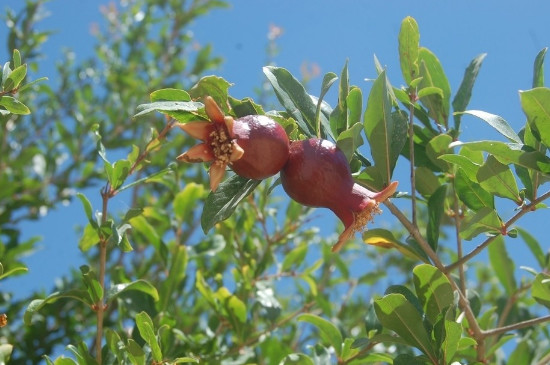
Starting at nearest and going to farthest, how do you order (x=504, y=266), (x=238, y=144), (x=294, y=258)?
(x=238, y=144) < (x=504, y=266) < (x=294, y=258)

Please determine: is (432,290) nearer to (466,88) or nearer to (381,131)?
(381,131)

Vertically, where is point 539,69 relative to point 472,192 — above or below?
above

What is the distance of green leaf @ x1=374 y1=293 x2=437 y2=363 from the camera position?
126 centimetres

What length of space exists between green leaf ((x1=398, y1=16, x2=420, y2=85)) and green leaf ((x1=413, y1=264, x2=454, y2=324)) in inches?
18.1

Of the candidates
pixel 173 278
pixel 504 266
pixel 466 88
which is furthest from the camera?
pixel 504 266

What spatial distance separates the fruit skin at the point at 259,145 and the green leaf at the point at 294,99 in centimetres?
17

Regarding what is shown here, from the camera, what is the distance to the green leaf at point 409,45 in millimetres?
1475

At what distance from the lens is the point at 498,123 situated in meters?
1.26

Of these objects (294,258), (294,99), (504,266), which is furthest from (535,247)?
(294,99)

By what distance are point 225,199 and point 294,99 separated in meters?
0.24

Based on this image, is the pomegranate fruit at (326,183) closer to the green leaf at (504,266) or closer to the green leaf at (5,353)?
the green leaf at (5,353)

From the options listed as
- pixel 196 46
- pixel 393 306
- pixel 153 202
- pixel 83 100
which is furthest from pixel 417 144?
pixel 196 46

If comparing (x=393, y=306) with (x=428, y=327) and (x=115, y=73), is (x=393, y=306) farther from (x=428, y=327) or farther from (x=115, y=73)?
(x=115, y=73)

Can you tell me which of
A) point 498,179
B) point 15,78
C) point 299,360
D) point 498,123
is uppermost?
point 15,78
